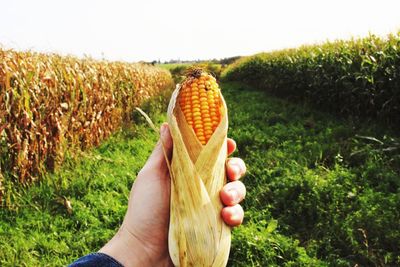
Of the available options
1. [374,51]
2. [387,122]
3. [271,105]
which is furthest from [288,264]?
[271,105]

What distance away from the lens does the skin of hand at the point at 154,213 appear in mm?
2279

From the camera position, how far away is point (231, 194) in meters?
2.29

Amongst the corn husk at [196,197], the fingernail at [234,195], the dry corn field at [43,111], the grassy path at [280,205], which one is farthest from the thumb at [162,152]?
the dry corn field at [43,111]

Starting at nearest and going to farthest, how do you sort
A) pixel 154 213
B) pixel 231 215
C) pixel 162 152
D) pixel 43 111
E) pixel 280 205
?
1. pixel 231 215
2. pixel 154 213
3. pixel 162 152
4. pixel 280 205
5. pixel 43 111

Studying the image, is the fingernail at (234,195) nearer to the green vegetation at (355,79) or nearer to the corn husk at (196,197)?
the corn husk at (196,197)

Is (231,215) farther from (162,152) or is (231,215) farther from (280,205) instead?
(280,205)

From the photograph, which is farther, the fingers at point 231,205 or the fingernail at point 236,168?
the fingernail at point 236,168

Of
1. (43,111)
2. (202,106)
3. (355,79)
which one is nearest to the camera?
(202,106)

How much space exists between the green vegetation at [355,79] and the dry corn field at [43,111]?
5239 millimetres

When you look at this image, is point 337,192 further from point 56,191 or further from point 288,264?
point 56,191

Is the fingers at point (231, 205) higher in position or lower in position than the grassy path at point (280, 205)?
higher

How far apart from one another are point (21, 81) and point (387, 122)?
6252 mm

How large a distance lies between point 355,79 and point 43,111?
6.36 m

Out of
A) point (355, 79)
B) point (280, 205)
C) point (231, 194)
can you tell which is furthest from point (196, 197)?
point (355, 79)
